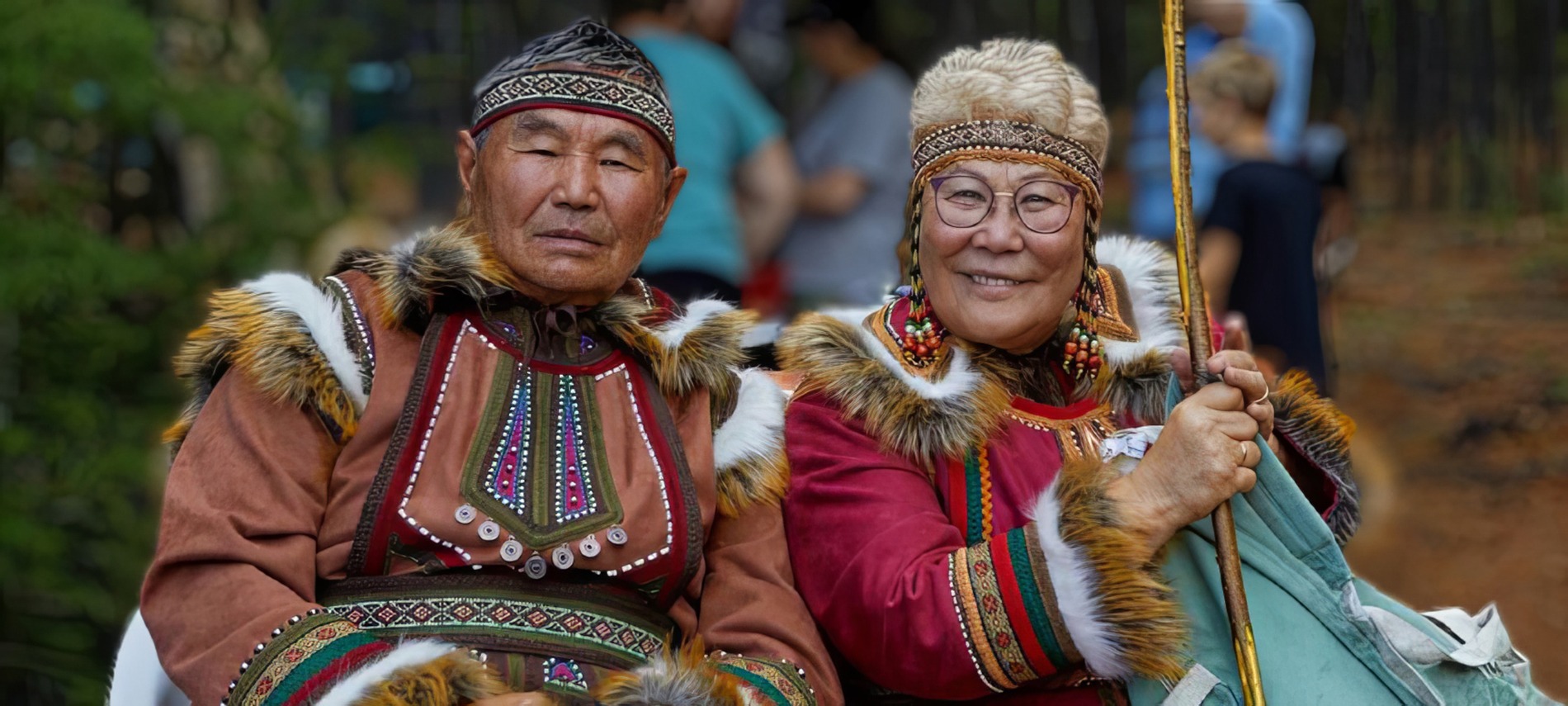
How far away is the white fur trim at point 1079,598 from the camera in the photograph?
8.37ft

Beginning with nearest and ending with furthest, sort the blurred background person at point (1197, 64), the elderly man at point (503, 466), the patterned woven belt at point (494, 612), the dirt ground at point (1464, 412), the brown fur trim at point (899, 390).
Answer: the elderly man at point (503, 466), the patterned woven belt at point (494, 612), the brown fur trim at point (899, 390), the blurred background person at point (1197, 64), the dirt ground at point (1464, 412)

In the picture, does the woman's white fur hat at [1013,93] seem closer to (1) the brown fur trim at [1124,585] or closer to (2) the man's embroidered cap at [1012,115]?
(2) the man's embroidered cap at [1012,115]

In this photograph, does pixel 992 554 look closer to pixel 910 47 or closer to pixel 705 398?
pixel 705 398

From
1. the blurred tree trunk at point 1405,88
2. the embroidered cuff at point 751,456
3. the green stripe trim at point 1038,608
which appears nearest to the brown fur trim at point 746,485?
the embroidered cuff at point 751,456

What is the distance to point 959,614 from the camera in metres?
2.61

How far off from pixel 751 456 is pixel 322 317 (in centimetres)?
71

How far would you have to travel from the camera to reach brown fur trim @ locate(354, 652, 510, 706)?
7.69 feet

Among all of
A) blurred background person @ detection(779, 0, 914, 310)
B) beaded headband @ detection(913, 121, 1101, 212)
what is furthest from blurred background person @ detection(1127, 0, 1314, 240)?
beaded headband @ detection(913, 121, 1101, 212)

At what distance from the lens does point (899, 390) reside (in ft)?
9.34

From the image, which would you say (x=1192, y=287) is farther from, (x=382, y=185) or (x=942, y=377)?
(x=382, y=185)

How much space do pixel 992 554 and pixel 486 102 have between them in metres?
1.08

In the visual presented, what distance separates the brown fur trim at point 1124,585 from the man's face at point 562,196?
81 cm

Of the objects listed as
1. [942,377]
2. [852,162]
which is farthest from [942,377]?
[852,162]

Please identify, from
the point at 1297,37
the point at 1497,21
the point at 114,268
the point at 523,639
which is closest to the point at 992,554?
the point at 523,639
